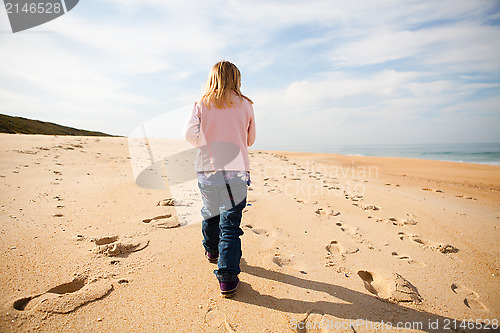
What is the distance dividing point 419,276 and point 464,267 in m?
0.66

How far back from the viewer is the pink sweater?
2.31 m

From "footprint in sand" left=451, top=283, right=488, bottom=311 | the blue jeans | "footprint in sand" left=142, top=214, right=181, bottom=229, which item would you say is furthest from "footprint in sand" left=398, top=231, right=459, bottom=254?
"footprint in sand" left=142, top=214, right=181, bottom=229

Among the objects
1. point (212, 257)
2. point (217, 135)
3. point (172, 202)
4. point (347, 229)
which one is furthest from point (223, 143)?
point (347, 229)

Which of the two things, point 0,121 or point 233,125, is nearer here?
point 233,125

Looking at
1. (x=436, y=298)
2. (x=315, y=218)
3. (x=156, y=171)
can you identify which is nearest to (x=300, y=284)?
(x=436, y=298)

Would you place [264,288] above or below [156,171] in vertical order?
below

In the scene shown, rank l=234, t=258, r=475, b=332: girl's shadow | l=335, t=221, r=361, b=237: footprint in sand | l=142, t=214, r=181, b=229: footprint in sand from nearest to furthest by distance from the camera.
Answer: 1. l=234, t=258, r=475, b=332: girl's shadow
2. l=142, t=214, r=181, b=229: footprint in sand
3. l=335, t=221, r=361, b=237: footprint in sand

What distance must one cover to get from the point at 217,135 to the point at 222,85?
0.47 metres

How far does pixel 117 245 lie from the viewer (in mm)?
2594

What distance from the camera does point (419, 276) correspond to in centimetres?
252

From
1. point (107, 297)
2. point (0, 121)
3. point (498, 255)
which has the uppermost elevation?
point (0, 121)

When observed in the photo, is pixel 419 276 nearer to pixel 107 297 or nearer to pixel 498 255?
pixel 498 255

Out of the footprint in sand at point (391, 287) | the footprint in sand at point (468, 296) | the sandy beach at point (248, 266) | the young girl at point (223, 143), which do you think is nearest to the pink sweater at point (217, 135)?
the young girl at point (223, 143)

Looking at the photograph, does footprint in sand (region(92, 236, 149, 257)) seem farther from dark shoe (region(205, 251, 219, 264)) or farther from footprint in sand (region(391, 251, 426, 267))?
footprint in sand (region(391, 251, 426, 267))
